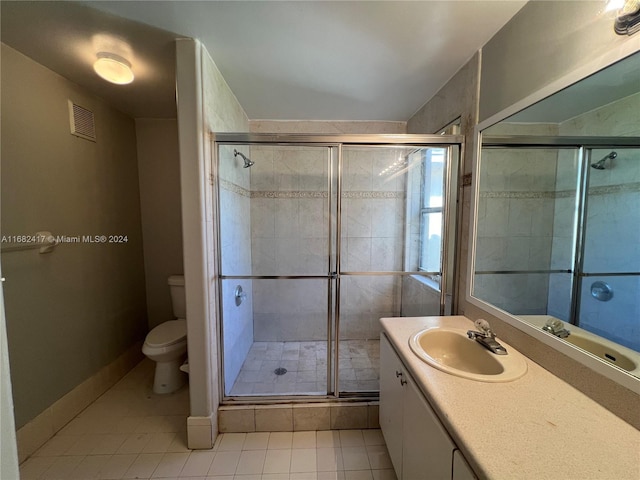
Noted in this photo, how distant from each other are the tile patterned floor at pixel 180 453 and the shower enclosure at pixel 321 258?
10.6 inches

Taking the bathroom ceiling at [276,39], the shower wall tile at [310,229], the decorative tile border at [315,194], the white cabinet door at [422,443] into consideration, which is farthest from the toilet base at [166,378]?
the bathroom ceiling at [276,39]

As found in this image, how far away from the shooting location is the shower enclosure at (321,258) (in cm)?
182

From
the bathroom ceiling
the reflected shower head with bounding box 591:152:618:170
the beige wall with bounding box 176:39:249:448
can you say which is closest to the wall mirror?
the reflected shower head with bounding box 591:152:618:170

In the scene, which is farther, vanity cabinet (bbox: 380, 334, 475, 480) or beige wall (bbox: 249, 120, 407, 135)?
beige wall (bbox: 249, 120, 407, 135)

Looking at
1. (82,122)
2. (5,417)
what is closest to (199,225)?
(5,417)

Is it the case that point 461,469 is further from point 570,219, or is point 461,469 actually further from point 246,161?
point 246,161

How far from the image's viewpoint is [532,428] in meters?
0.70

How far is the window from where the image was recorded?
1.82m

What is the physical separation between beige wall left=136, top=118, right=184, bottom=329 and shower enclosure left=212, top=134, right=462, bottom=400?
2.53 ft

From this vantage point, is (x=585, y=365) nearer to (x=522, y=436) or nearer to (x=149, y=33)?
(x=522, y=436)

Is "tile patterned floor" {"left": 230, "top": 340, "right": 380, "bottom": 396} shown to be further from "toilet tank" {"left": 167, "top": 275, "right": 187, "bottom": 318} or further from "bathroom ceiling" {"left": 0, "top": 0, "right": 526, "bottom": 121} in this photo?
"bathroom ceiling" {"left": 0, "top": 0, "right": 526, "bottom": 121}

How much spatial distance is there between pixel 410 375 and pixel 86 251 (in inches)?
92.8

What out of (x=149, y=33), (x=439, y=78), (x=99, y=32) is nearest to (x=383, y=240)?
(x=439, y=78)

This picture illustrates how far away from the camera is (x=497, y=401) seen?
31.6 inches
